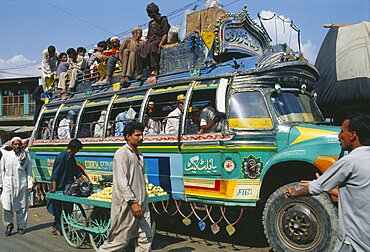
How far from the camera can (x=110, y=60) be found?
9.55 meters

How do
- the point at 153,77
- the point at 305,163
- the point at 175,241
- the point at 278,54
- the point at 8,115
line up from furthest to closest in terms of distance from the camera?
the point at 8,115 < the point at 153,77 < the point at 175,241 < the point at 278,54 < the point at 305,163

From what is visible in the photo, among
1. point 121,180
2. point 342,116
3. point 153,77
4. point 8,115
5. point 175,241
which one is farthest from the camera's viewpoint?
point 8,115

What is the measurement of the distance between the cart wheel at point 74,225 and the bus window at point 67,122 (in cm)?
282

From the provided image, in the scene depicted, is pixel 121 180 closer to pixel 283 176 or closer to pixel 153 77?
pixel 283 176

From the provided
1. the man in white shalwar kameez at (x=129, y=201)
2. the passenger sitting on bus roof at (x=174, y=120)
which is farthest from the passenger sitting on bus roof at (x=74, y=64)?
the man in white shalwar kameez at (x=129, y=201)

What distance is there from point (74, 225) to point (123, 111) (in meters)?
2.84

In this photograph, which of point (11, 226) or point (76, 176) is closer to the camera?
point (76, 176)

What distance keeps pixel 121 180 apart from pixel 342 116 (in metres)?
6.46

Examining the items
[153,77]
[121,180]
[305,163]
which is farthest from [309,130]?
[153,77]

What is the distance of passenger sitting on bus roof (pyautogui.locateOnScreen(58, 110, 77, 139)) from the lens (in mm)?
9930

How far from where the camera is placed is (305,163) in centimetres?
566

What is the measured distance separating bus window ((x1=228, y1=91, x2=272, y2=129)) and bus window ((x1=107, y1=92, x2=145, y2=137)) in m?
2.20

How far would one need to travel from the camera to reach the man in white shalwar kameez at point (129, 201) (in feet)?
16.0

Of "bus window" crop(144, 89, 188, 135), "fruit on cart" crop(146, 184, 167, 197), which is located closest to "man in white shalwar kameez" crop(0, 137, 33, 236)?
"bus window" crop(144, 89, 188, 135)
